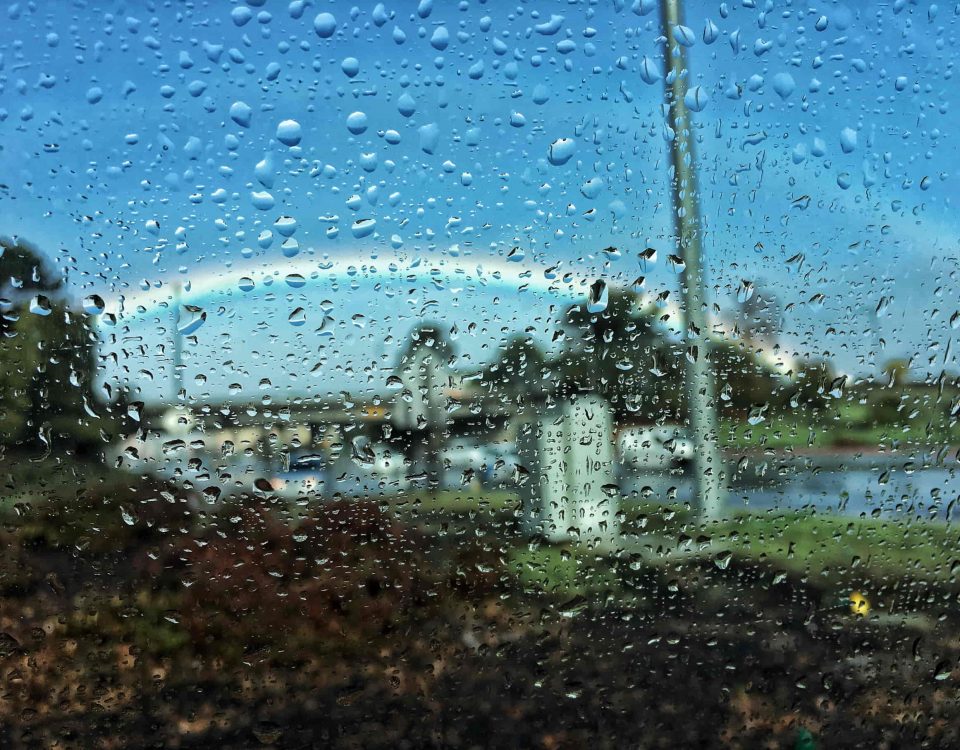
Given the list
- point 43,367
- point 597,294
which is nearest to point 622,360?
point 597,294

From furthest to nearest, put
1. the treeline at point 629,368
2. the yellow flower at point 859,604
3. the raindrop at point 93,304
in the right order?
the yellow flower at point 859,604 < the treeline at point 629,368 < the raindrop at point 93,304

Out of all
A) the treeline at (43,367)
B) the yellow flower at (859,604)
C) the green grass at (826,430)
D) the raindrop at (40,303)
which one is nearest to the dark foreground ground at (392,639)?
the yellow flower at (859,604)

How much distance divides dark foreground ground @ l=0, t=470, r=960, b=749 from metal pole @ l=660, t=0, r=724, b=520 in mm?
214

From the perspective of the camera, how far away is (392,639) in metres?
1.60

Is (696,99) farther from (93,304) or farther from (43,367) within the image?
(43,367)

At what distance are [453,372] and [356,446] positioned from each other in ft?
0.87

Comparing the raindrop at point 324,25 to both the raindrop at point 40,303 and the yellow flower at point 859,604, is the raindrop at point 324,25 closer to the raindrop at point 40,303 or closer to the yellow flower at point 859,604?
the raindrop at point 40,303

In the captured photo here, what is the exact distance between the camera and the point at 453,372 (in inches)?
64.0

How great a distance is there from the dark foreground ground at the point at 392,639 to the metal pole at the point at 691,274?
0.70 ft

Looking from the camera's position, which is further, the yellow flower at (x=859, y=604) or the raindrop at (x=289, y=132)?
the yellow flower at (x=859, y=604)

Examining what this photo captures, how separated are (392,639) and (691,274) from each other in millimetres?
1063

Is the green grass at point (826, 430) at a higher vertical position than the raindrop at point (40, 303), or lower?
lower

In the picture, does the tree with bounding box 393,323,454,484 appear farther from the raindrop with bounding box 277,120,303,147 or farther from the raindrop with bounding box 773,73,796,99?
the raindrop with bounding box 773,73,796,99

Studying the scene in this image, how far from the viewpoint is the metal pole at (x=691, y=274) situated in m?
1.70
